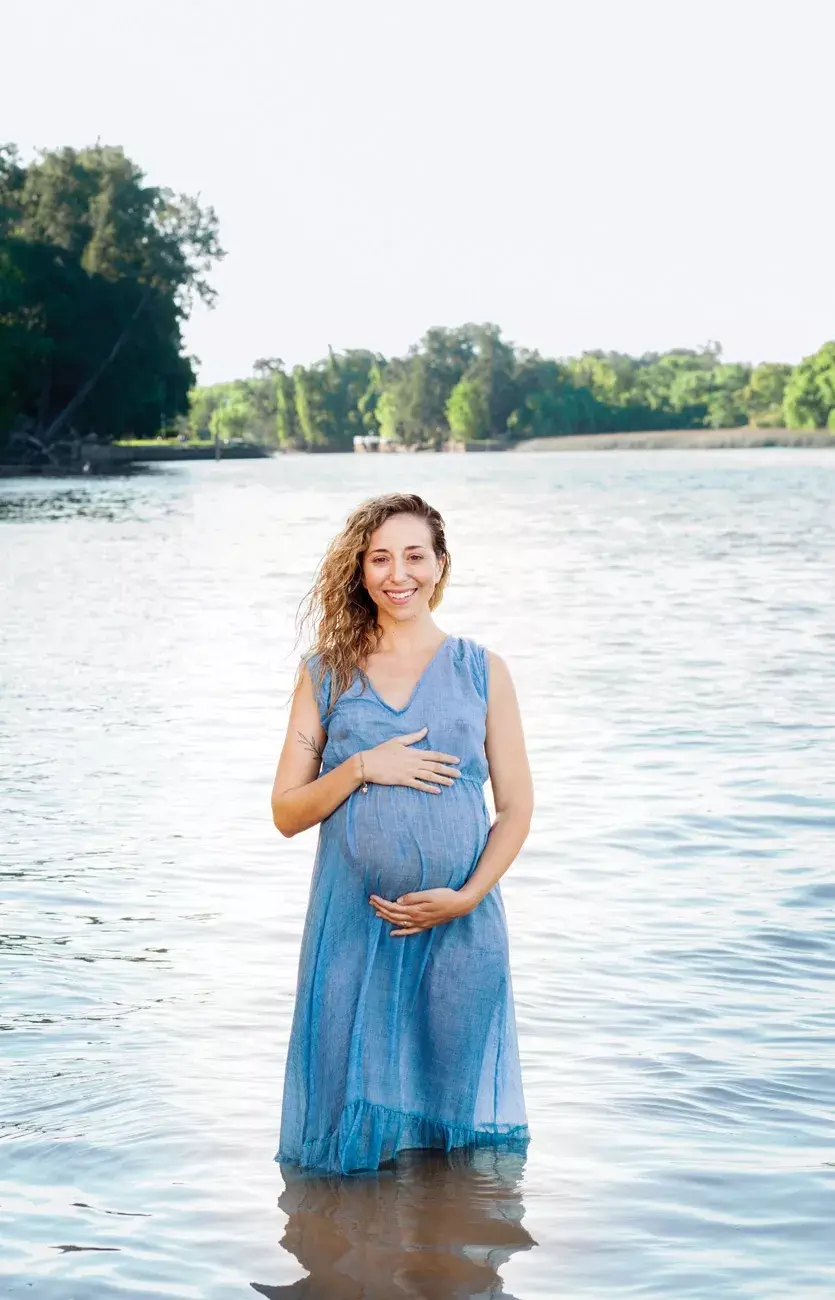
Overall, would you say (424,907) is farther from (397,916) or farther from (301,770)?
(301,770)

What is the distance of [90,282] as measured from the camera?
89250mm

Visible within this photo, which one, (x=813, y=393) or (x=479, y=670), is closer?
(x=479, y=670)

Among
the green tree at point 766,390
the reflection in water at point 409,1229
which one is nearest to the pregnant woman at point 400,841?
the reflection in water at point 409,1229

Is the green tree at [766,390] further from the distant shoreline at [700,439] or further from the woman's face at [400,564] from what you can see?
the woman's face at [400,564]

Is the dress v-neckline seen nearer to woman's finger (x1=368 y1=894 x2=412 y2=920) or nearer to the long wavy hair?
the long wavy hair

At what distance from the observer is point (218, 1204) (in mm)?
4887

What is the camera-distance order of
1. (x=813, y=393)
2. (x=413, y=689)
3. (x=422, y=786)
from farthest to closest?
(x=813, y=393) → (x=413, y=689) → (x=422, y=786)

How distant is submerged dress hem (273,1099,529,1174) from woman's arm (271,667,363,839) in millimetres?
654

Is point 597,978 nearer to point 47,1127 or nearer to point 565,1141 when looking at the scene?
point 565,1141

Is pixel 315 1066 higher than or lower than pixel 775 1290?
higher

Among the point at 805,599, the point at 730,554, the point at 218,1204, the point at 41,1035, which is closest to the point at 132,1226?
the point at 218,1204

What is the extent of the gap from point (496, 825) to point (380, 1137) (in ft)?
2.54

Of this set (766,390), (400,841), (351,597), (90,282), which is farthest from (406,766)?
A: (766,390)

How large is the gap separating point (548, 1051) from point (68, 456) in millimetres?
91058
